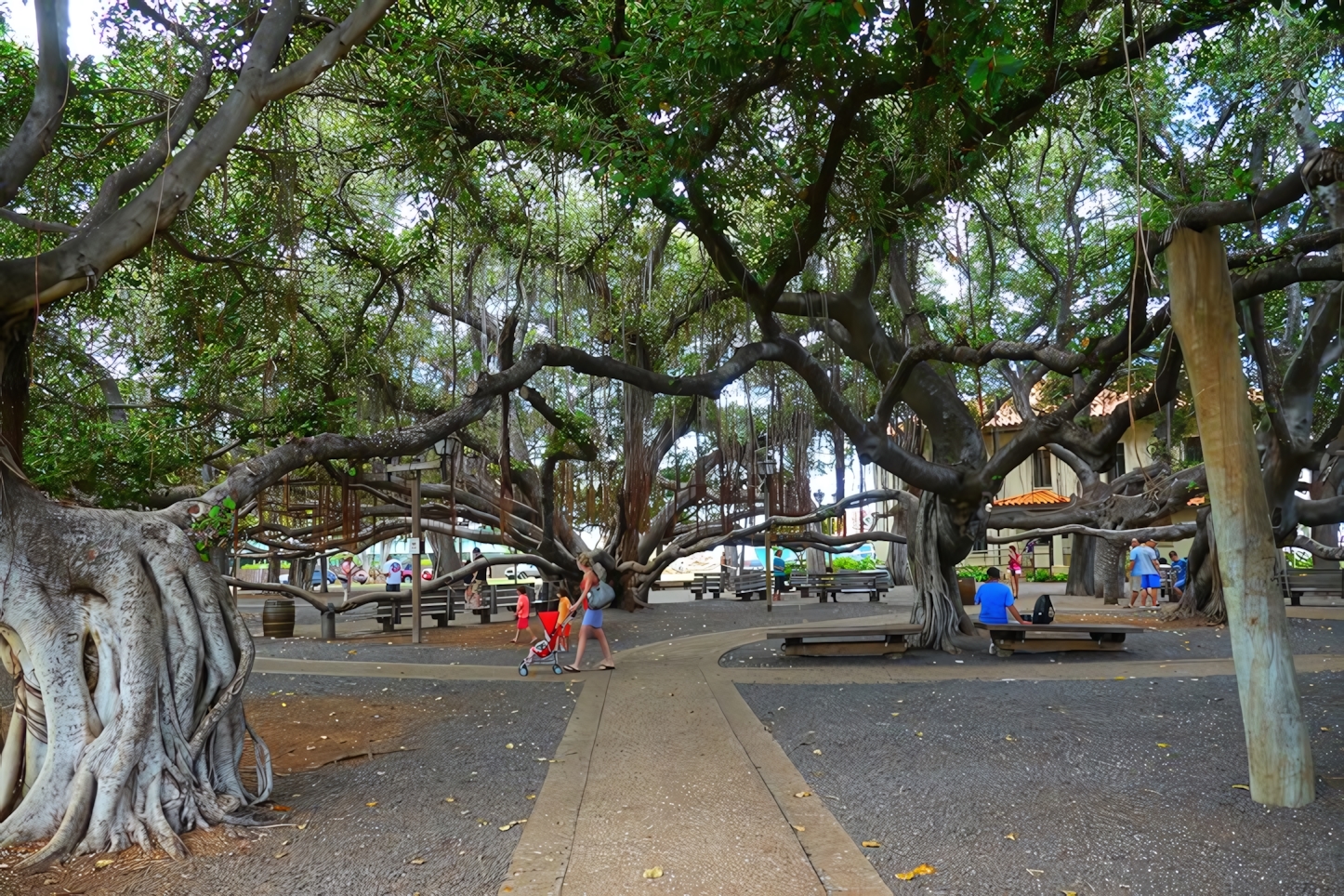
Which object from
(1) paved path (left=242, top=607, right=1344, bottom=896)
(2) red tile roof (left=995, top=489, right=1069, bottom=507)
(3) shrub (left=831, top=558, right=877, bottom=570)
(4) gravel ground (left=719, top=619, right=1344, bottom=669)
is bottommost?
(4) gravel ground (left=719, top=619, right=1344, bottom=669)

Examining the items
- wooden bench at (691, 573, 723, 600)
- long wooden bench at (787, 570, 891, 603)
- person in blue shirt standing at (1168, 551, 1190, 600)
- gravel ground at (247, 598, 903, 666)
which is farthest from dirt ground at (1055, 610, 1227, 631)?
wooden bench at (691, 573, 723, 600)

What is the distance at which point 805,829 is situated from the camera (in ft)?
14.9

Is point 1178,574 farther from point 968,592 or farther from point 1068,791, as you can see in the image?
point 1068,791

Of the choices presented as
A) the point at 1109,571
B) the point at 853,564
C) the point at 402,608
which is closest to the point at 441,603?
the point at 402,608

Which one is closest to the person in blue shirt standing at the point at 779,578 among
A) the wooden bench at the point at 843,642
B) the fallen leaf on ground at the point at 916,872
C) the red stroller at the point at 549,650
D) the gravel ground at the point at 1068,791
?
the wooden bench at the point at 843,642

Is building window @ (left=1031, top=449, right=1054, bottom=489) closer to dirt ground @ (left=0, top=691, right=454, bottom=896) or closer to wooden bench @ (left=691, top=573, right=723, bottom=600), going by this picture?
wooden bench @ (left=691, top=573, right=723, bottom=600)

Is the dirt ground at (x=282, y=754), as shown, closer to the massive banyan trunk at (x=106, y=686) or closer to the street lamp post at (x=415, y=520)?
the massive banyan trunk at (x=106, y=686)

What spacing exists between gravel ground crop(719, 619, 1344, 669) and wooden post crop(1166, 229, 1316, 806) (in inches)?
240

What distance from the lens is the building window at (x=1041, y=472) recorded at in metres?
35.5

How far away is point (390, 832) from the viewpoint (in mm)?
4578

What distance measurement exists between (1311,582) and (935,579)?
12504 mm

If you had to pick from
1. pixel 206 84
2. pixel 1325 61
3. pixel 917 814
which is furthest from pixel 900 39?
pixel 1325 61

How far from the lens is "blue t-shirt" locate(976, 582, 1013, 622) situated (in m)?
12.1

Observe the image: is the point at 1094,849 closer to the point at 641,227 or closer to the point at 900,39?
the point at 900,39
